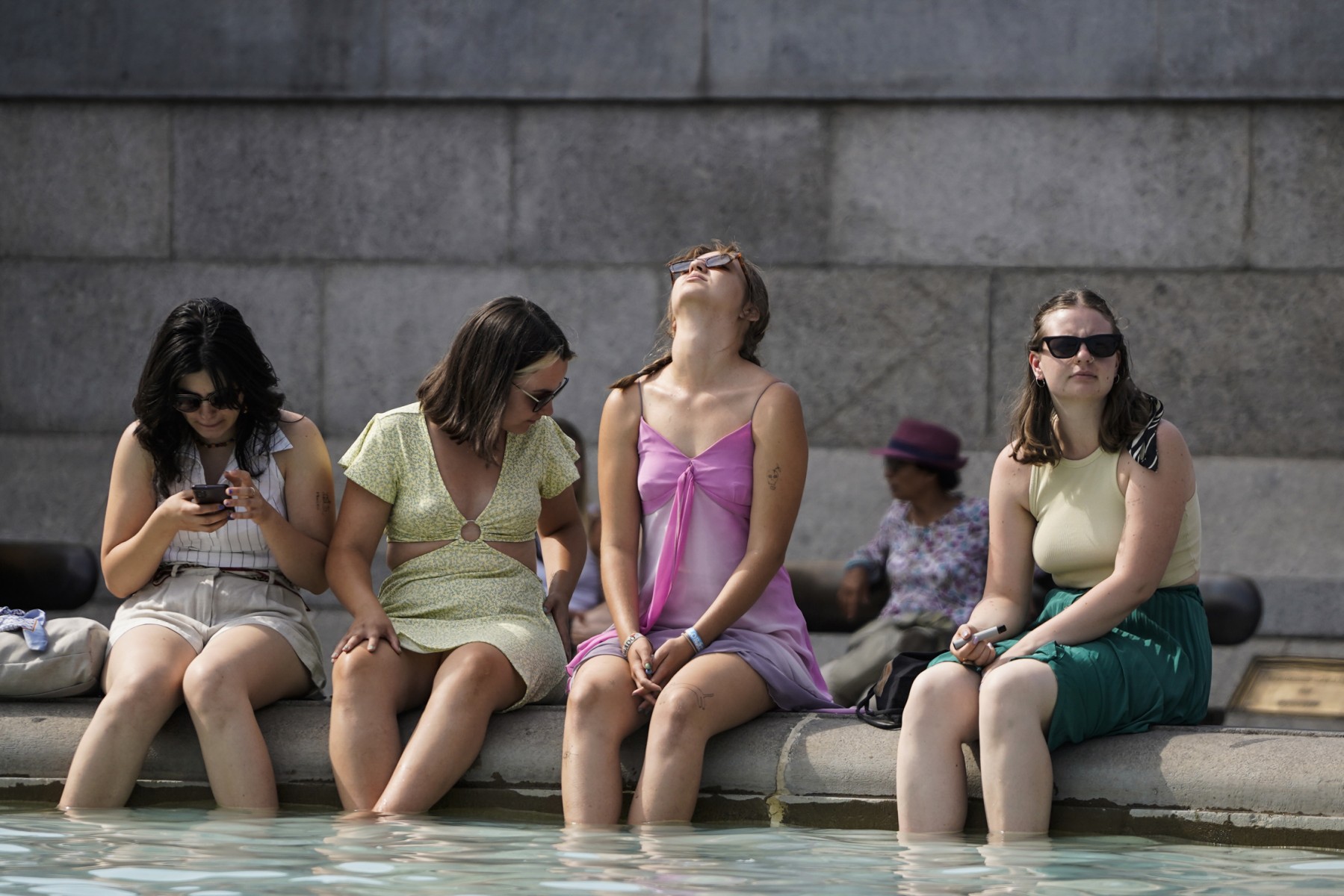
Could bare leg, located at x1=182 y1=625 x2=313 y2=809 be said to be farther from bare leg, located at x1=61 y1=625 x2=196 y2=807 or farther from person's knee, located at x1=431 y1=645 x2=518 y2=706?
person's knee, located at x1=431 y1=645 x2=518 y2=706

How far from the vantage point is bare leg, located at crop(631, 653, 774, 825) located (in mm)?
4465

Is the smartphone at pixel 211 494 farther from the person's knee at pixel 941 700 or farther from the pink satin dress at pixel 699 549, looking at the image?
the person's knee at pixel 941 700

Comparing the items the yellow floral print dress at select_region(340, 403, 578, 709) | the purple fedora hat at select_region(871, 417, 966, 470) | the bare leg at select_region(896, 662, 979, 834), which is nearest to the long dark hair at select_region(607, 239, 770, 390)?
the yellow floral print dress at select_region(340, 403, 578, 709)

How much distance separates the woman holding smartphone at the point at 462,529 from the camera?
4867 mm

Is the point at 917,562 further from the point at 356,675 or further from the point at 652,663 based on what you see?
the point at 356,675

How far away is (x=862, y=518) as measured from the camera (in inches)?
323

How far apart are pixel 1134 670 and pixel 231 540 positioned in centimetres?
265

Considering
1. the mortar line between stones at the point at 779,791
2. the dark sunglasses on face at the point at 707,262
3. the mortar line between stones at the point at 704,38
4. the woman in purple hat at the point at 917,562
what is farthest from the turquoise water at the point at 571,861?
the mortar line between stones at the point at 704,38

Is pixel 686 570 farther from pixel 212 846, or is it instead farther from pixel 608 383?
pixel 608 383

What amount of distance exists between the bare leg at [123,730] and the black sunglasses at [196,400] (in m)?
0.72

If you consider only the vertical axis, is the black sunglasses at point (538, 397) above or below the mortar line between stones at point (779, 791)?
above

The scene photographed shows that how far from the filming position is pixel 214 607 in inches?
203

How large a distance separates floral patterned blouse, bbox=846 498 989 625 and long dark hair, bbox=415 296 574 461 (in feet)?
6.88

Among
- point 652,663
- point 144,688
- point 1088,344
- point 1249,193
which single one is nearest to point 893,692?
point 652,663
